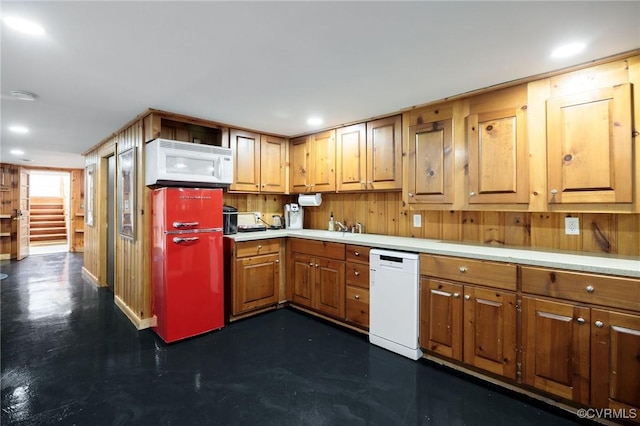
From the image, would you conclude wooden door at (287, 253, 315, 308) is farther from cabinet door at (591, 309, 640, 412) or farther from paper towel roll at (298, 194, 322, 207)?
cabinet door at (591, 309, 640, 412)

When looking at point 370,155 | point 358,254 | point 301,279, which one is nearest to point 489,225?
point 358,254

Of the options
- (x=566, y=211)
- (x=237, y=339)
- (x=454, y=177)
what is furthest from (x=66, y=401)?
(x=566, y=211)

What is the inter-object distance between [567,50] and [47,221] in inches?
517

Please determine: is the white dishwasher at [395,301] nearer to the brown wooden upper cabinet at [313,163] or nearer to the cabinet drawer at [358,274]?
the cabinet drawer at [358,274]

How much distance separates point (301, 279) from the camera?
3.57 m

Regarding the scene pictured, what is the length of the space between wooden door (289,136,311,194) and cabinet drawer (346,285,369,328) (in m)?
1.52

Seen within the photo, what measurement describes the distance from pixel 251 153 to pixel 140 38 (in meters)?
2.07

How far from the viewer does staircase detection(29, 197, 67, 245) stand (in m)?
9.30

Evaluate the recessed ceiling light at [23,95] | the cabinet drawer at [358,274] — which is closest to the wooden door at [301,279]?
the cabinet drawer at [358,274]

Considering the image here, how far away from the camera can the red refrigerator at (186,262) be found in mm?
2801

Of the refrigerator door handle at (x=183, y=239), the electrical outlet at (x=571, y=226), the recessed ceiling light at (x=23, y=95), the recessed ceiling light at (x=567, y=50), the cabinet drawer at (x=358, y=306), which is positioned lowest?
the cabinet drawer at (x=358, y=306)

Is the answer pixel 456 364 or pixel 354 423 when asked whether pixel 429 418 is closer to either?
pixel 354 423

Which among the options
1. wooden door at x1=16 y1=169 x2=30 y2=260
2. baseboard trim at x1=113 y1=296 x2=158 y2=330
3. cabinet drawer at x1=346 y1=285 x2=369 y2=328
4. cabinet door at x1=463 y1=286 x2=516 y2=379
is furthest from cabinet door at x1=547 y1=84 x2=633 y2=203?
wooden door at x1=16 y1=169 x2=30 y2=260

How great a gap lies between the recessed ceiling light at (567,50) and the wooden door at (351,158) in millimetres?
1755
